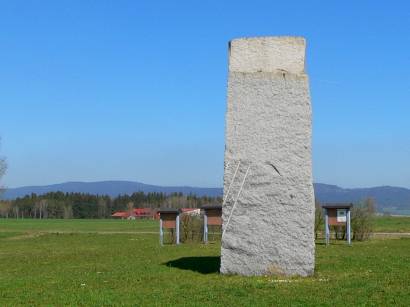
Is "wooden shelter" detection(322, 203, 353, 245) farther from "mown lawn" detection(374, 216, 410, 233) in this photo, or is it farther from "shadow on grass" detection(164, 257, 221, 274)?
"mown lawn" detection(374, 216, 410, 233)

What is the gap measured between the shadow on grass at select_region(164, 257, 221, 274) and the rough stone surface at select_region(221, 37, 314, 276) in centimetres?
142

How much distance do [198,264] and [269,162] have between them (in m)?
4.20

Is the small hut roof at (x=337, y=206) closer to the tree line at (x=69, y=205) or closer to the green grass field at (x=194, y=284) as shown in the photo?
the green grass field at (x=194, y=284)

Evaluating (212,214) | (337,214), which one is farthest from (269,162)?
(212,214)

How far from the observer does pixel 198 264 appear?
16.9 metres

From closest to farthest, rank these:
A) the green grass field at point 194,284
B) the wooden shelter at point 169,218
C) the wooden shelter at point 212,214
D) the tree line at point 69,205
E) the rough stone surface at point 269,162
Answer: the green grass field at point 194,284, the rough stone surface at point 269,162, the wooden shelter at point 169,218, the wooden shelter at point 212,214, the tree line at point 69,205

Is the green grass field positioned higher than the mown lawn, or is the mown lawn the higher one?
the green grass field

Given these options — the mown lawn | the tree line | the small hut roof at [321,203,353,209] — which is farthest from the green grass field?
the tree line

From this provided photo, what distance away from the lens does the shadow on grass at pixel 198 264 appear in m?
15.6

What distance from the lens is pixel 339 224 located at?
93.1 ft

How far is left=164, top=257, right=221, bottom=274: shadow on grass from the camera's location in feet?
51.0

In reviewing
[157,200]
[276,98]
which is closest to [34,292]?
[276,98]

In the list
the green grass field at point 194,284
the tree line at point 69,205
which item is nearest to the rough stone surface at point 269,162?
the green grass field at point 194,284

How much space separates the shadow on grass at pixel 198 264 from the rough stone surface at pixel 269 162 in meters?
1.42
